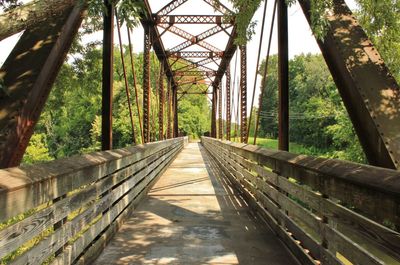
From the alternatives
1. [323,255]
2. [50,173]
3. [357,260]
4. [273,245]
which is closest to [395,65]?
[273,245]

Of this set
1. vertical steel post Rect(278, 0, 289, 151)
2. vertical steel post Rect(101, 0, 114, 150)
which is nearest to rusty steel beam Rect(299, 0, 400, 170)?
vertical steel post Rect(278, 0, 289, 151)

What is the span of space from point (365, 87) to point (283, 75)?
2728 mm

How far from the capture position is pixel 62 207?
139 inches

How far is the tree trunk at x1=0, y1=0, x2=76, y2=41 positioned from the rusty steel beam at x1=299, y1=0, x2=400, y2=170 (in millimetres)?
3009

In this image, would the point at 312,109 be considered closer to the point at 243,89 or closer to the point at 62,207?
the point at 243,89

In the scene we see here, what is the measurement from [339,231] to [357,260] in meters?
0.51

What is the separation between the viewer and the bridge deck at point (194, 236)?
15.1 feet

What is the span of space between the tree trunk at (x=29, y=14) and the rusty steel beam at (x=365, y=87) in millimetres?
3009

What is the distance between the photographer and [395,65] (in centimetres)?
920

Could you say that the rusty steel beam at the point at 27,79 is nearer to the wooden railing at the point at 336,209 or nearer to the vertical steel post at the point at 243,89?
the wooden railing at the point at 336,209

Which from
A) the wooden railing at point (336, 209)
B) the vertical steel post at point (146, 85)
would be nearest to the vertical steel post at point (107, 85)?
the wooden railing at point (336, 209)

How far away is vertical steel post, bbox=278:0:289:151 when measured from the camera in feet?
21.8

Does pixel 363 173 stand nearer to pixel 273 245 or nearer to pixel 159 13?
pixel 273 245

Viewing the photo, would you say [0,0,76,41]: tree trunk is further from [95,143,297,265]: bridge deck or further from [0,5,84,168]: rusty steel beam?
[95,143,297,265]: bridge deck
